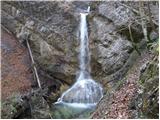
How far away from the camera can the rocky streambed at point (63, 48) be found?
13.6m

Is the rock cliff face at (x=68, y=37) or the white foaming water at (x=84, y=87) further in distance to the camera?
the rock cliff face at (x=68, y=37)

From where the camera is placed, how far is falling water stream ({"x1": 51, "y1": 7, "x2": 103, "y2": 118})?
13980mm

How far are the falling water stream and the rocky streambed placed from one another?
0.69ft

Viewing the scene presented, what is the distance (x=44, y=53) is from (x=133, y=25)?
449cm

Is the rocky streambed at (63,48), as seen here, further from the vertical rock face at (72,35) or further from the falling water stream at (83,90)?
the falling water stream at (83,90)

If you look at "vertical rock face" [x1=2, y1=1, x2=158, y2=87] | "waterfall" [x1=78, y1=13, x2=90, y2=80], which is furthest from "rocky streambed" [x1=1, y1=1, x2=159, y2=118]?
"waterfall" [x1=78, y1=13, x2=90, y2=80]

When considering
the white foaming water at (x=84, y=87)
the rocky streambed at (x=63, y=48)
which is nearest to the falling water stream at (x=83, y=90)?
the white foaming water at (x=84, y=87)

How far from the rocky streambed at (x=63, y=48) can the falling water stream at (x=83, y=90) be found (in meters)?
0.21

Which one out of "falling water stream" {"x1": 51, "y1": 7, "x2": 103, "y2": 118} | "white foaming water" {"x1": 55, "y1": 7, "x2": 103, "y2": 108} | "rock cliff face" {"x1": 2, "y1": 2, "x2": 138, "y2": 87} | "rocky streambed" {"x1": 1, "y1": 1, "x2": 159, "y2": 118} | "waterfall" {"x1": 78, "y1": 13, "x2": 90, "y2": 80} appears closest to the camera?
"rocky streambed" {"x1": 1, "y1": 1, "x2": 159, "y2": 118}

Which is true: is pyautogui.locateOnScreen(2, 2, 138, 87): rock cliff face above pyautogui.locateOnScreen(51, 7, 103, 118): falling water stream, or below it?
above

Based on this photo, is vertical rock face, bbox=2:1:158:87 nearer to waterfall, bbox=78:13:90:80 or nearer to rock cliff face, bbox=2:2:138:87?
rock cliff face, bbox=2:2:138:87

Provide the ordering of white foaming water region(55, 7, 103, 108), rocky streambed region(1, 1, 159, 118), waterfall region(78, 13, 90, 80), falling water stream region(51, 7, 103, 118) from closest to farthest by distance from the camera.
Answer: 1. rocky streambed region(1, 1, 159, 118)
2. falling water stream region(51, 7, 103, 118)
3. white foaming water region(55, 7, 103, 108)
4. waterfall region(78, 13, 90, 80)

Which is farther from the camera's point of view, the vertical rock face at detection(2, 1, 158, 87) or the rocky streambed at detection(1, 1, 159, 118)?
the vertical rock face at detection(2, 1, 158, 87)

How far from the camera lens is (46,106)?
13.7m
